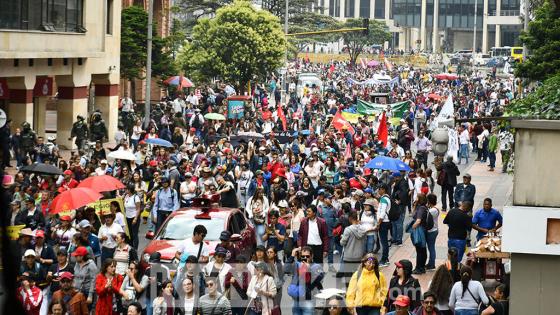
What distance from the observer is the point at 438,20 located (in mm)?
149250

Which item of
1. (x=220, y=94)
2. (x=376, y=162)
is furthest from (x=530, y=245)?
(x=220, y=94)

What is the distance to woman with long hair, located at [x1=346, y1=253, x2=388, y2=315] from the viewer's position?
11328mm

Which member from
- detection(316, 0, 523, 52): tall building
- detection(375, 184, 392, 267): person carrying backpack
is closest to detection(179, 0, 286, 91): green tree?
detection(375, 184, 392, 267): person carrying backpack

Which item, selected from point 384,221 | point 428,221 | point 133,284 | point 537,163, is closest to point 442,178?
point 384,221

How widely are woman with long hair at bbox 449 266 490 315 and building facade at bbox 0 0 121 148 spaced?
2004cm

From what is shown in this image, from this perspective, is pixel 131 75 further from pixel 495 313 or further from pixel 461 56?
pixel 461 56

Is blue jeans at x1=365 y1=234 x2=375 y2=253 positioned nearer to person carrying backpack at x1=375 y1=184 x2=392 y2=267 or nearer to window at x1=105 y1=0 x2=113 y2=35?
person carrying backpack at x1=375 y1=184 x2=392 y2=267

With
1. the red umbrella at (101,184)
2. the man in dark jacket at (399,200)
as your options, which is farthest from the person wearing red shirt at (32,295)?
the man in dark jacket at (399,200)

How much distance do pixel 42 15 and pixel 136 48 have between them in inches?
440

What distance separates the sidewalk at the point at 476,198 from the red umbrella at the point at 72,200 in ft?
14.9

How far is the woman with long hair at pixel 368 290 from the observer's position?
37.2 feet

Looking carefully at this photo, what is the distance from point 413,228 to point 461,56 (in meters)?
105

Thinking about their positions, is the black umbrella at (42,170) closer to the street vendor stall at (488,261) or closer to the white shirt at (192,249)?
the white shirt at (192,249)

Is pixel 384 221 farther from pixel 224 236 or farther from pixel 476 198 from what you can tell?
pixel 476 198
